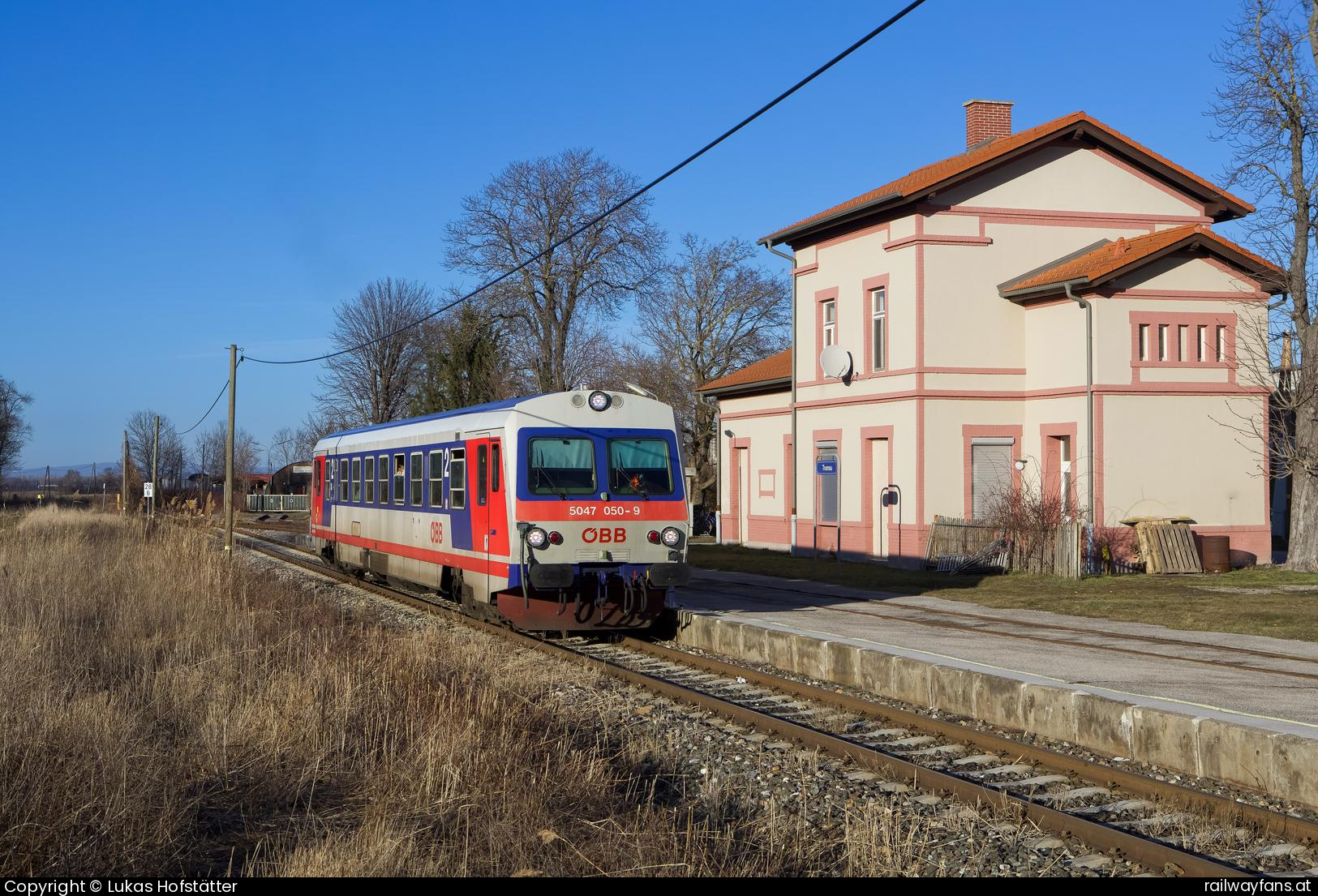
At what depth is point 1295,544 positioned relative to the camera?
73.2 ft

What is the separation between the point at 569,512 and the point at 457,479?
248 cm

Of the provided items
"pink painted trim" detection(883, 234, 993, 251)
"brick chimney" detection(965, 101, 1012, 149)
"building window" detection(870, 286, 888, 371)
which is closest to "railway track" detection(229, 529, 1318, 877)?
"pink painted trim" detection(883, 234, 993, 251)

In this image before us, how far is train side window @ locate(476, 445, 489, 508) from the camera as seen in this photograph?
14.4 meters

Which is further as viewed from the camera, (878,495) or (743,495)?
(743,495)

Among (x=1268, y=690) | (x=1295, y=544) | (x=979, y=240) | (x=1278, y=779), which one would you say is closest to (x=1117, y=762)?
(x=1278, y=779)

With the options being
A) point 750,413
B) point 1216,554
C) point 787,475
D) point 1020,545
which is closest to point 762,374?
point 750,413

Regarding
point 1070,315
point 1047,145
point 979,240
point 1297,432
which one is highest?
point 1047,145

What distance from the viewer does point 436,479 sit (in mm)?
16422

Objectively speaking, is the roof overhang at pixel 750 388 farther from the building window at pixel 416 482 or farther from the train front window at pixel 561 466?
the train front window at pixel 561 466

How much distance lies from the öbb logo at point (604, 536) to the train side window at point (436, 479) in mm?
3157

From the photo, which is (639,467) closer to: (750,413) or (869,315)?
(869,315)

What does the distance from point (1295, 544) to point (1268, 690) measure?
47.0 ft

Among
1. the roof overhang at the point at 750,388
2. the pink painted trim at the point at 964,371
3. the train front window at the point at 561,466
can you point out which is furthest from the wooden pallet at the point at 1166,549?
the train front window at the point at 561,466
